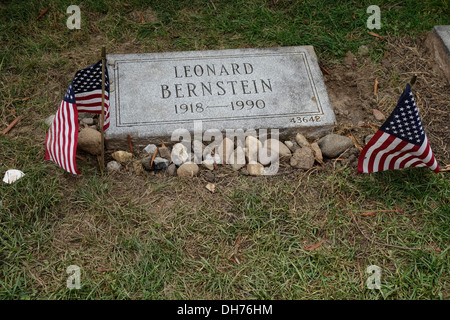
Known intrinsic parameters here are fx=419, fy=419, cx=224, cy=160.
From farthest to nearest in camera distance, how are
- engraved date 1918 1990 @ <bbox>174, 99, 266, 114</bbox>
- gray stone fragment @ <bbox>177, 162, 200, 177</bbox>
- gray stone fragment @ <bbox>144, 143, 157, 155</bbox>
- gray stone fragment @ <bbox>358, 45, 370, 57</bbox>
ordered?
gray stone fragment @ <bbox>358, 45, 370, 57</bbox>
engraved date 1918 1990 @ <bbox>174, 99, 266, 114</bbox>
gray stone fragment @ <bbox>144, 143, 157, 155</bbox>
gray stone fragment @ <bbox>177, 162, 200, 177</bbox>

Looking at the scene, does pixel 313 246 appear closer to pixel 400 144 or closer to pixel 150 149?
pixel 400 144

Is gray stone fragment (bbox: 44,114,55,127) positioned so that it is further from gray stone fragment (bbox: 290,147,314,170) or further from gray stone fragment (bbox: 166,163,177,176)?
gray stone fragment (bbox: 290,147,314,170)

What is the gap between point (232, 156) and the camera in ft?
10.6

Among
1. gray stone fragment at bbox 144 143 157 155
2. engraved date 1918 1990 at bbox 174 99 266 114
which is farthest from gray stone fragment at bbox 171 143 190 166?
engraved date 1918 1990 at bbox 174 99 266 114

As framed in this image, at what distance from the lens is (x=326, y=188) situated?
306 cm

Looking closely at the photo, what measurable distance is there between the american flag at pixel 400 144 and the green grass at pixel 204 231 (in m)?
0.19

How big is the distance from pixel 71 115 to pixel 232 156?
3.97 feet

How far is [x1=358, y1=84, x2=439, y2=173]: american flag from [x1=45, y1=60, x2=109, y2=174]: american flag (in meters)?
1.86

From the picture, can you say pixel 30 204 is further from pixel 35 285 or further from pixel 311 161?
pixel 311 161

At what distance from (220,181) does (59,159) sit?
1120 mm

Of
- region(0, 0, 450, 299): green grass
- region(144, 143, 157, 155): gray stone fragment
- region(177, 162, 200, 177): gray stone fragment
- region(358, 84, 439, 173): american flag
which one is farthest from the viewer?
region(144, 143, 157, 155): gray stone fragment

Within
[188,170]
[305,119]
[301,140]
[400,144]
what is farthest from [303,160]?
[188,170]

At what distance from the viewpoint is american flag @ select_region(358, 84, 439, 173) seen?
2664 millimetres

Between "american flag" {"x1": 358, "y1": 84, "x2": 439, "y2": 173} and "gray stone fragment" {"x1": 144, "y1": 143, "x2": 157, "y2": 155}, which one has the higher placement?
"american flag" {"x1": 358, "y1": 84, "x2": 439, "y2": 173}
